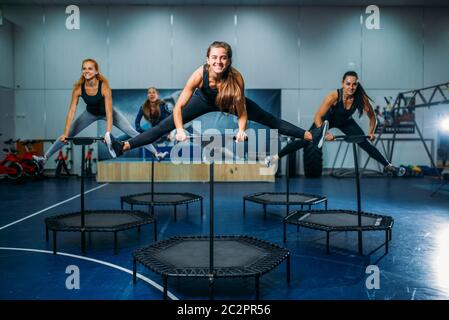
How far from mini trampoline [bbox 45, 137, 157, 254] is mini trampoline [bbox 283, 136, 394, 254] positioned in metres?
1.32

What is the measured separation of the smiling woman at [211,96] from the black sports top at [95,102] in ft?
3.41

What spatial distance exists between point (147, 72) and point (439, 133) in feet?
24.0

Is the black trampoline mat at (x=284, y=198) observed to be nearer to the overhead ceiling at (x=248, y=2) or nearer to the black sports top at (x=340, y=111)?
the black sports top at (x=340, y=111)

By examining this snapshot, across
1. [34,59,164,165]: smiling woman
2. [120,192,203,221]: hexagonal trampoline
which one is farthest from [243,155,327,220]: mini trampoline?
[34,59,164,165]: smiling woman

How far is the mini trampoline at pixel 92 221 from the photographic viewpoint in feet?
9.70

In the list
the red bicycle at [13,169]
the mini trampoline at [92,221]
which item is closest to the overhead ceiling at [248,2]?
the red bicycle at [13,169]

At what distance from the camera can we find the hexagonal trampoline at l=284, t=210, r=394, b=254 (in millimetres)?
2963

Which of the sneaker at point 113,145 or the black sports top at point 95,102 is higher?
the black sports top at point 95,102

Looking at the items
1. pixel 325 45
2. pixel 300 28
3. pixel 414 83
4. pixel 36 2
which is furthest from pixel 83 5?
pixel 414 83

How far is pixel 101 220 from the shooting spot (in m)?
3.36

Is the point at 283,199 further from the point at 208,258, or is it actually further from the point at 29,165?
the point at 29,165

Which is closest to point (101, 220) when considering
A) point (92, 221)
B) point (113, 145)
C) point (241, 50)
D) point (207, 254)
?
point (92, 221)

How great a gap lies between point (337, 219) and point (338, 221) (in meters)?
0.10
